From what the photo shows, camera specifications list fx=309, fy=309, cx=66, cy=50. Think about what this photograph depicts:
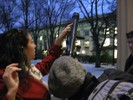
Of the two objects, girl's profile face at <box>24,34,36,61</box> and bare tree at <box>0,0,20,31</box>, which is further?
bare tree at <box>0,0,20,31</box>

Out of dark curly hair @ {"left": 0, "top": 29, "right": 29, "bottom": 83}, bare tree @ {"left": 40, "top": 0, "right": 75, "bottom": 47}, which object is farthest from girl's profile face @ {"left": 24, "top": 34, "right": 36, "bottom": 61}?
bare tree @ {"left": 40, "top": 0, "right": 75, "bottom": 47}

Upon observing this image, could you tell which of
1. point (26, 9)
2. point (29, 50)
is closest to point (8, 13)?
point (26, 9)

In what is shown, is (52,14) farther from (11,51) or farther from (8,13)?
(11,51)

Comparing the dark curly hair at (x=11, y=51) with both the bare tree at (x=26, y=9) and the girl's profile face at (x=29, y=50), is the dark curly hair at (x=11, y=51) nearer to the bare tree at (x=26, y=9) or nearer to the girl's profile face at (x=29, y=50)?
the girl's profile face at (x=29, y=50)

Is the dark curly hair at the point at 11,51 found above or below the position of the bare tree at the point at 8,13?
below

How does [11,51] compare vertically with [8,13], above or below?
below

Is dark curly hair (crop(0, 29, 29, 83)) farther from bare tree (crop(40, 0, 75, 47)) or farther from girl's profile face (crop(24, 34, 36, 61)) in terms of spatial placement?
bare tree (crop(40, 0, 75, 47))

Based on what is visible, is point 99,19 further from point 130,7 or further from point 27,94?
point 27,94

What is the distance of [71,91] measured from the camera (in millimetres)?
613

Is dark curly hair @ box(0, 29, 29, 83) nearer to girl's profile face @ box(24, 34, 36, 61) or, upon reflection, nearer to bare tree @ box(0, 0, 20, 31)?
girl's profile face @ box(24, 34, 36, 61)

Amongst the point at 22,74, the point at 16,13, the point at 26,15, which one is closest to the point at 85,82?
the point at 22,74

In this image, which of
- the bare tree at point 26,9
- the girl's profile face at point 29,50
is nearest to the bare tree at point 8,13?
the bare tree at point 26,9

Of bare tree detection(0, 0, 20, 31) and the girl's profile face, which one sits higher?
bare tree detection(0, 0, 20, 31)

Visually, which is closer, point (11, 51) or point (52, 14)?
point (11, 51)
